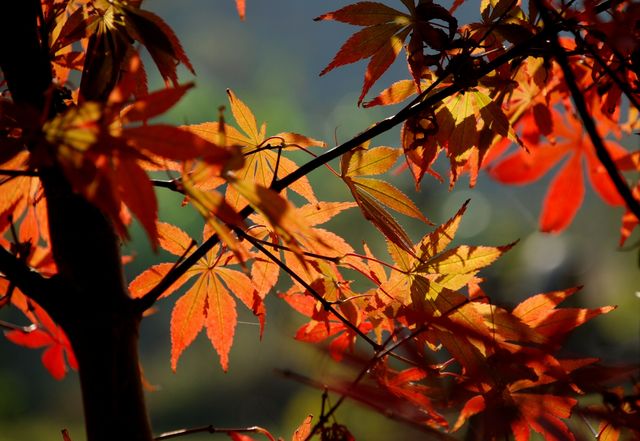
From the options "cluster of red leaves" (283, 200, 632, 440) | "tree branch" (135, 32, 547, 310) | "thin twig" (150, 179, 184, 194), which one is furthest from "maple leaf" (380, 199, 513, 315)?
"thin twig" (150, 179, 184, 194)

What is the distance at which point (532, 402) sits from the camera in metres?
0.55

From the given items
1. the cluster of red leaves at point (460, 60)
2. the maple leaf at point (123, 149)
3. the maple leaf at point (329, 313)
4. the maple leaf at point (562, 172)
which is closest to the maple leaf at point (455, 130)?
the cluster of red leaves at point (460, 60)

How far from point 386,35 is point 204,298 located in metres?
0.32

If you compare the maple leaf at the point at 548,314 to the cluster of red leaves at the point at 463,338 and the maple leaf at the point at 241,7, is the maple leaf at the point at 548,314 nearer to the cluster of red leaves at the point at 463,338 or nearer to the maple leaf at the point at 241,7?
the cluster of red leaves at the point at 463,338

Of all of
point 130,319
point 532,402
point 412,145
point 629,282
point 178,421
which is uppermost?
point 412,145

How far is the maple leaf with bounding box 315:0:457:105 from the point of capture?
56 cm

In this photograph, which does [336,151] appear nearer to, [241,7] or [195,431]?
[241,7]

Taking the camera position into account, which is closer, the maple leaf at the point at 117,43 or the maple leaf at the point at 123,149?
the maple leaf at the point at 123,149

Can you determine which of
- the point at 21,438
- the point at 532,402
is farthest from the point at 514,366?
the point at 21,438

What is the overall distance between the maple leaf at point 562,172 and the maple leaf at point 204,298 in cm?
50

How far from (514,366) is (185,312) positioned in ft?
1.05

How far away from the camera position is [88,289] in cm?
50

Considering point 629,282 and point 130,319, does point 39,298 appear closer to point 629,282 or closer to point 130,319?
point 130,319

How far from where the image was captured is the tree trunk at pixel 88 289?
1.59 ft
